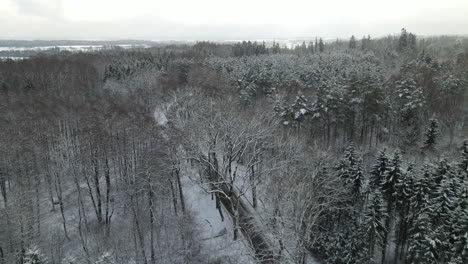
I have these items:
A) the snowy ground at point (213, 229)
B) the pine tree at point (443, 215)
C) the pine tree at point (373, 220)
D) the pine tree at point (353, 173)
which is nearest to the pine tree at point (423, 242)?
the pine tree at point (443, 215)

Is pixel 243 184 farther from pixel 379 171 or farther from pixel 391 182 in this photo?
pixel 391 182

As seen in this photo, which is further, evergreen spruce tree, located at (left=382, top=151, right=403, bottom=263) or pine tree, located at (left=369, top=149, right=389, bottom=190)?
pine tree, located at (left=369, top=149, right=389, bottom=190)

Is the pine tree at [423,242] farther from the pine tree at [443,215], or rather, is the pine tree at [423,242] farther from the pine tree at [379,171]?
the pine tree at [379,171]

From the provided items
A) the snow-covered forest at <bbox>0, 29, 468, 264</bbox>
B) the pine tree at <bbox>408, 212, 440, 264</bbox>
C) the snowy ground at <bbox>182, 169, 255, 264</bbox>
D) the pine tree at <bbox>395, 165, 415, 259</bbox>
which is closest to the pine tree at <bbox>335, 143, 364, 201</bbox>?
the snow-covered forest at <bbox>0, 29, 468, 264</bbox>

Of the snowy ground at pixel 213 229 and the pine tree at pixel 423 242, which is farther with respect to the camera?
the snowy ground at pixel 213 229

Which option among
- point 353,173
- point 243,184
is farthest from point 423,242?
point 243,184

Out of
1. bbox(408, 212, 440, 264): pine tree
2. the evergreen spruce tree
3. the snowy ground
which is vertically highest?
the evergreen spruce tree

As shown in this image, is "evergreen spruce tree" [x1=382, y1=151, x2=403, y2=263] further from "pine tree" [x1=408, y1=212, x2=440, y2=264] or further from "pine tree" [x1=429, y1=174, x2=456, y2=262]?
"pine tree" [x1=429, y1=174, x2=456, y2=262]

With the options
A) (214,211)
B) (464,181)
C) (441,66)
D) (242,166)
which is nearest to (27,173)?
(214,211)

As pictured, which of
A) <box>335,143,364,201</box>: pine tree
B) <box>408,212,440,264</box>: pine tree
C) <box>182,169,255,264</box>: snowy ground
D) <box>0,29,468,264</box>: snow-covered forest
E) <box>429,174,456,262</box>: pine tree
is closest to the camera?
<box>429,174,456,262</box>: pine tree
